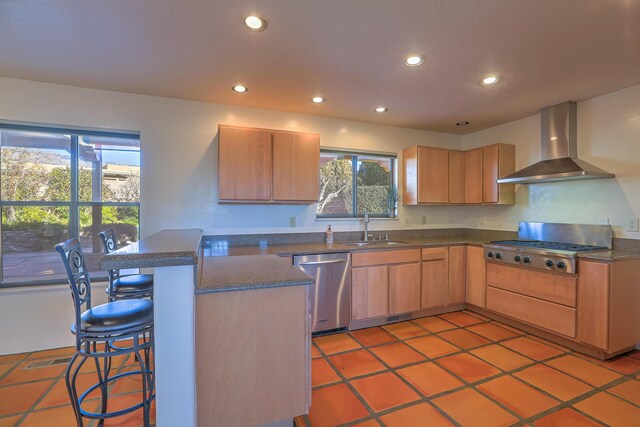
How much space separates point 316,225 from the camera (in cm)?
376

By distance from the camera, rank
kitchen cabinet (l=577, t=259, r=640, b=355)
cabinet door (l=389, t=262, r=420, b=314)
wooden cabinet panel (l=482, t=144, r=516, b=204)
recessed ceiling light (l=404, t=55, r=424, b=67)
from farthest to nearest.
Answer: wooden cabinet panel (l=482, t=144, r=516, b=204), cabinet door (l=389, t=262, r=420, b=314), kitchen cabinet (l=577, t=259, r=640, b=355), recessed ceiling light (l=404, t=55, r=424, b=67)

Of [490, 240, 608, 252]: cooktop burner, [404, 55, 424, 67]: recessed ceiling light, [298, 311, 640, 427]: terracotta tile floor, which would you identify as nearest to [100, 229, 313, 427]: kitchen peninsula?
[298, 311, 640, 427]: terracotta tile floor

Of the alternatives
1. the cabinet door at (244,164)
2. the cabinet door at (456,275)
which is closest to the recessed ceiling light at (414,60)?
the cabinet door at (244,164)

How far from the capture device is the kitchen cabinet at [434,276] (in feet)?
11.7

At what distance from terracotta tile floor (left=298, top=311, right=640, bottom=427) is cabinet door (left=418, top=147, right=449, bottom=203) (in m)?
1.74

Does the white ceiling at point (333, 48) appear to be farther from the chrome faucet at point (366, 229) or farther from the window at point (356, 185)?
the chrome faucet at point (366, 229)

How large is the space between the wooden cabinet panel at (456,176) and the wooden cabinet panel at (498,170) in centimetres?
33

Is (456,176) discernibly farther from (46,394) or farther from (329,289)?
(46,394)

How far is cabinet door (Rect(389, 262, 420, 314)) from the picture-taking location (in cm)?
338

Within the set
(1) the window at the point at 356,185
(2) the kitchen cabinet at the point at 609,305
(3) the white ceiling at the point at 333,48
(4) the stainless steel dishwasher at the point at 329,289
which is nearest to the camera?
(3) the white ceiling at the point at 333,48

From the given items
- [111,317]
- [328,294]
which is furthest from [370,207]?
[111,317]

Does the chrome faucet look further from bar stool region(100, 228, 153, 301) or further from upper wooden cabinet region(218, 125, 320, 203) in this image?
bar stool region(100, 228, 153, 301)

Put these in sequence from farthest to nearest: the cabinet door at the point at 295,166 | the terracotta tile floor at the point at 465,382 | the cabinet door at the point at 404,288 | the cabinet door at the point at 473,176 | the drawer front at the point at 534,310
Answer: the cabinet door at the point at 473,176 → the cabinet door at the point at 404,288 → the cabinet door at the point at 295,166 → the drawer front at the point at 534,310 → the terracotta tile floor at the point at 465,382

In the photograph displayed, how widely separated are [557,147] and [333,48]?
2.87 meters
